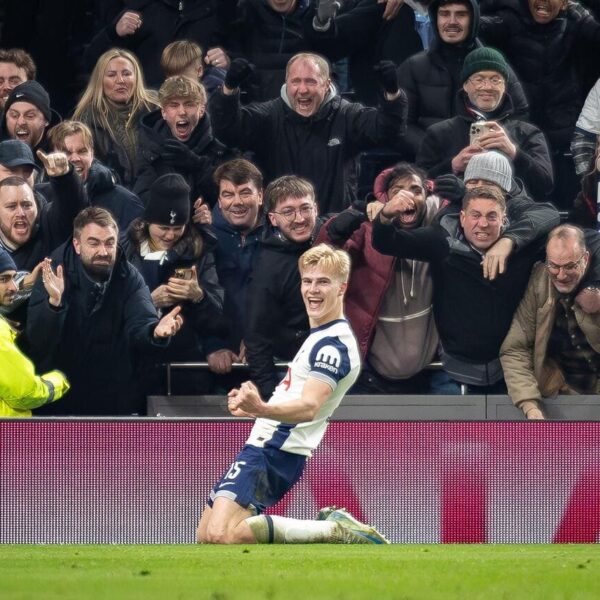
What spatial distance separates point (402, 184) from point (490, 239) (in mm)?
785

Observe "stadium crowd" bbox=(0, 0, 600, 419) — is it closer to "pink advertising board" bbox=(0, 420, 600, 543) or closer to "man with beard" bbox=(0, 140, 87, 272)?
"man with beard" bbox=(0, 140, 87, 272)

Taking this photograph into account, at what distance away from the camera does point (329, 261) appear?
909cm

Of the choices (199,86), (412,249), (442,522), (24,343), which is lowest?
(442,522)

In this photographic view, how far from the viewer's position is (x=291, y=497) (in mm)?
10672

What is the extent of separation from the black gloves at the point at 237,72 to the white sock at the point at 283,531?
4.44 metres

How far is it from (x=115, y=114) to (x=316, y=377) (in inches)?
199

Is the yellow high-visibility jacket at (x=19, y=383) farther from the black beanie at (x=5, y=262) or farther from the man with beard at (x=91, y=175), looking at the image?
the man with beard at (x=91, y=175)

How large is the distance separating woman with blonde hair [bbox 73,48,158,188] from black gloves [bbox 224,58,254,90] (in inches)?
37.4

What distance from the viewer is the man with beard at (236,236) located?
1226 centimetres

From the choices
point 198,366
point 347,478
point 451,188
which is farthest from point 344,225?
point 347,478

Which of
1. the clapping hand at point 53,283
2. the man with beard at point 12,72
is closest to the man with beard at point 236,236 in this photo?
the clapping hand at point 53,283

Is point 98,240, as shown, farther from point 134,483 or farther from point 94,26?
point 94,26

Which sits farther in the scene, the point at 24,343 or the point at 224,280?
the point at 224,280

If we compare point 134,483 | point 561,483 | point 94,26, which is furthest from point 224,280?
point 94,26
